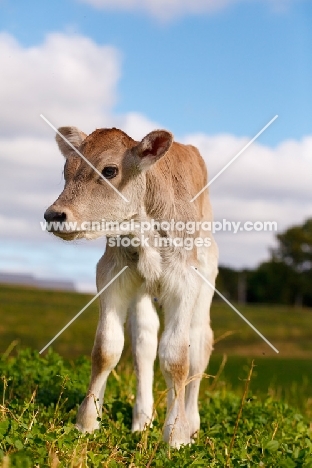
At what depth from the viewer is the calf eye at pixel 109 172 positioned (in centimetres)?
676

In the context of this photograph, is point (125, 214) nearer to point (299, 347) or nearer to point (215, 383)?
point (215, 383)

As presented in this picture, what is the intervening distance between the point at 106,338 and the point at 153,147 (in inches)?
80.0

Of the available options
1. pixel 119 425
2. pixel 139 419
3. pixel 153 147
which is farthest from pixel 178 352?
pixel 153 147

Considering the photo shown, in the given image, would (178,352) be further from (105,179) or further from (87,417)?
(105,179)

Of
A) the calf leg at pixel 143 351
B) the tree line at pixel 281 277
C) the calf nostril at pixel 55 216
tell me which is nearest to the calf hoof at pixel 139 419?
the calf leg at pixel 143 351

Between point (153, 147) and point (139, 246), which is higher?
point (153, 147)

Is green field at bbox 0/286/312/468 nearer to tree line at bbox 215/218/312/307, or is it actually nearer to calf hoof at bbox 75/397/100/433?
calf hoof at bbox 75/397/100/433

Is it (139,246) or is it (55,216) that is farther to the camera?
(139,246)

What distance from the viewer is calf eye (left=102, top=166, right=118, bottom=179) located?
6758mm

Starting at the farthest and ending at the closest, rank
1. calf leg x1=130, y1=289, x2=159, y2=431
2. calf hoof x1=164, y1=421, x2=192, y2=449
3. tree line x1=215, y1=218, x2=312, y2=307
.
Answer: tree line x1=215, y1=218, x2=312, y2=307 < calf leg x1=130, y1=289, x2=159, y2=431 < calf hoof x1=164, y1=421, x2=192, y2=449

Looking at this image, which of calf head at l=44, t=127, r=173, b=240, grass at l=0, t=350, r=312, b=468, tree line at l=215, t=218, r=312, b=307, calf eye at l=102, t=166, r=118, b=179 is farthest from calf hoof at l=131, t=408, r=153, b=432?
tree line at l=215, t=218, r=312, b=307

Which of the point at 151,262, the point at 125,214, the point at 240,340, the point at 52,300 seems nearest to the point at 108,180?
the point at 125,214

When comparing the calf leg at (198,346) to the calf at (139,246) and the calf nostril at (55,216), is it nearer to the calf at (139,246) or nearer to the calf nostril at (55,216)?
the calf at (139,246)

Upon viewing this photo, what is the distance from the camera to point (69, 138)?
746 centimetres
